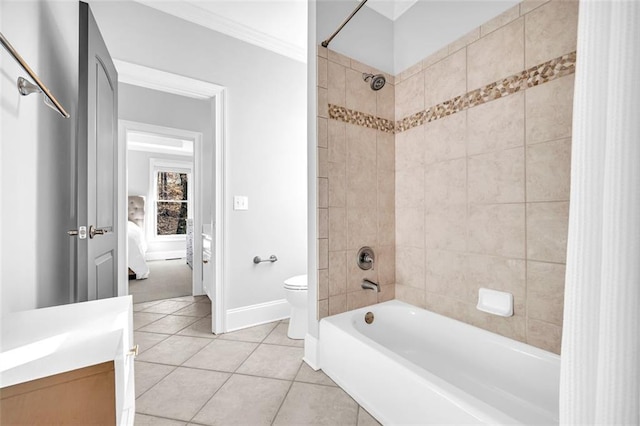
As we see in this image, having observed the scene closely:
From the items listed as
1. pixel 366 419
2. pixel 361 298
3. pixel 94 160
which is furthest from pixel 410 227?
pixel 94 160

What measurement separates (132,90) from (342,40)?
2402 millimetres

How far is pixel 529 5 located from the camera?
4.73ft

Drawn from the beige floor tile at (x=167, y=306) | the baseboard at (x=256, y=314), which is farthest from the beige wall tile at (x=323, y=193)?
the beige floor tile at (x=167, y=306)

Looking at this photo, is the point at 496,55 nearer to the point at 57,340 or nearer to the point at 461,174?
the point at 461,174

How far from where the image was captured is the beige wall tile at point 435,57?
6.05 ft

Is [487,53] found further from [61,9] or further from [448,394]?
[61,9]

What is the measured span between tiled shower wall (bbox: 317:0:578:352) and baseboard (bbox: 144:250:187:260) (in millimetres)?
5756

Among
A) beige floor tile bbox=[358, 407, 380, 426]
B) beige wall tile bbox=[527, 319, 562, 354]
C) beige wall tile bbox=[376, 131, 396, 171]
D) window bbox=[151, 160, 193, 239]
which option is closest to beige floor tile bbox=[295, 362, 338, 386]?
beige floor tile bbox=[358, 407, 380, 426]

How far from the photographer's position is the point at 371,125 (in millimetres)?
2064

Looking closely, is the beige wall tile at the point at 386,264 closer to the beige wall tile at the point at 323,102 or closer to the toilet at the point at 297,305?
the toilet at the point at 297,305

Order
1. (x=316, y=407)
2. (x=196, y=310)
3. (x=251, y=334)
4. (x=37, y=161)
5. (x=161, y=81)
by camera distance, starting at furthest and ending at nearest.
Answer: (x=196, y=310) < (x=251, y=334) < (x=161, y=81) < (x=316, y=407) < (x=37, y=161)

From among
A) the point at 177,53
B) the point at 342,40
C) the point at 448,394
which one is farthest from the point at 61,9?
the point at 448,394

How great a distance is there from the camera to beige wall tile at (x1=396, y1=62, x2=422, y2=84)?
2.02m

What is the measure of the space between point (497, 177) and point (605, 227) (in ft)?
4.14
